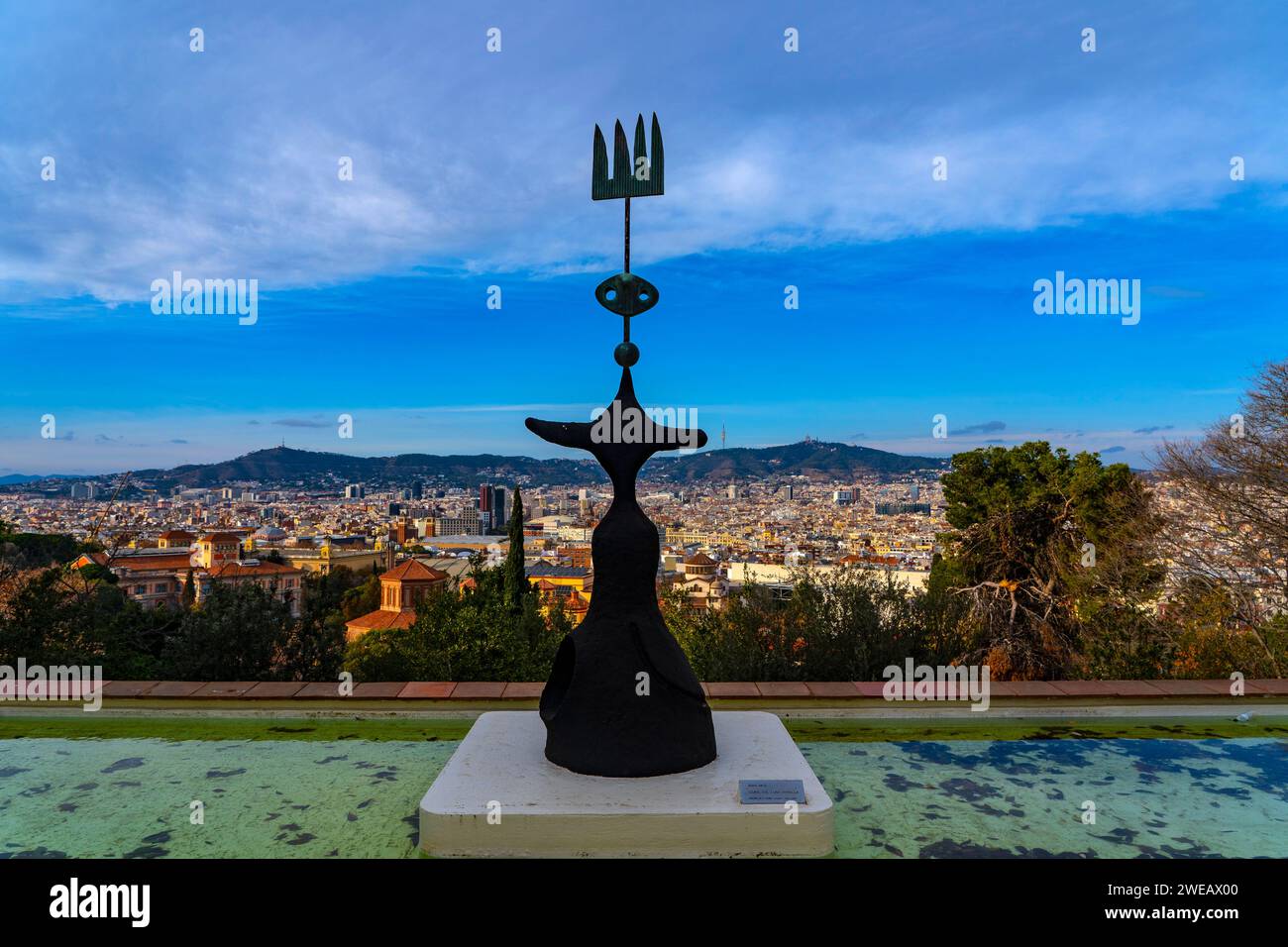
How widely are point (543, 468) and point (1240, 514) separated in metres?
18.5

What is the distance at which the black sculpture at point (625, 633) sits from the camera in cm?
369

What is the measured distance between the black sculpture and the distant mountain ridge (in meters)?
16.2

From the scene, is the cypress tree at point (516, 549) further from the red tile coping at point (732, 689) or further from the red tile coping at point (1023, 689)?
the red tile coping at point (1023, 689)

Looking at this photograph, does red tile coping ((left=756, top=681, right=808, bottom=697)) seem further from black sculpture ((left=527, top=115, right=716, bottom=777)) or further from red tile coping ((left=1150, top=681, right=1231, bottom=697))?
red tile coping ((left=1150, top=681, right=1231, bottom=697))

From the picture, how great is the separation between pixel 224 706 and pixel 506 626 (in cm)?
374

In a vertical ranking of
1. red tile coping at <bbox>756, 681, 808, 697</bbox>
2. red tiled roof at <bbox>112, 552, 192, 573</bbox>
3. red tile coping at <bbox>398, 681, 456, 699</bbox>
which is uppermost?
red tile coping at <bbox>398, 681, 456, 699</bbox>

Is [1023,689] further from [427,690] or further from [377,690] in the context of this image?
[377,690]

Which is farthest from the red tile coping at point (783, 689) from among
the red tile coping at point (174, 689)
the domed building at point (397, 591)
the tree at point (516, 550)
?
the domed building at point (397, 591)

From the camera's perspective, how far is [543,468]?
84.1 feet

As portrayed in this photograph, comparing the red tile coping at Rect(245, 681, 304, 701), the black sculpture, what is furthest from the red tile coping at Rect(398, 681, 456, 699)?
the black sculpture

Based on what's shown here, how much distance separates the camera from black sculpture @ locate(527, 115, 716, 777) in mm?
3686
